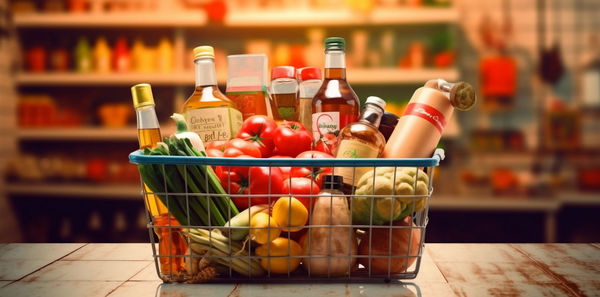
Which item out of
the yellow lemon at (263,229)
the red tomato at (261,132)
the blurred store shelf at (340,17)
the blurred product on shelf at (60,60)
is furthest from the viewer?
the blurred product on shelf at (60,60)

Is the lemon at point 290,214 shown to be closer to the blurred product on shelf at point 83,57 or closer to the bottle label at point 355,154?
the bottle label at point 355,154

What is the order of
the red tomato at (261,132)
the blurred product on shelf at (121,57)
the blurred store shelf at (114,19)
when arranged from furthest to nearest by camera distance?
the blurred product on shelf at (121,57), the blurred store shelf at (114,19), the red tomato at (261,132)

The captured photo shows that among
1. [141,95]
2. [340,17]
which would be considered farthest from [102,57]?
[141,95]

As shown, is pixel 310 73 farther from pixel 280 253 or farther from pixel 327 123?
pixel 280 253

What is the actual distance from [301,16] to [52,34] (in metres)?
1.65

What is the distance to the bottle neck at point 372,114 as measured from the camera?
0.86 m

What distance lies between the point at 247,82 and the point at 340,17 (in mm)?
1975

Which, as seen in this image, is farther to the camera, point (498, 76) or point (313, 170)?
point (498, 76)

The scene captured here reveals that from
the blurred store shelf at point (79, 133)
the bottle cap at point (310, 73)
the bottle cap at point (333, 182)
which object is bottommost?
the blurred store shelf at point (79, 133)

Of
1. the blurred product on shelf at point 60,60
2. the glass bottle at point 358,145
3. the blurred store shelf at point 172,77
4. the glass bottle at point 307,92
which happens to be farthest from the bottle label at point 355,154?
the blurred product on shelf at point 60,60

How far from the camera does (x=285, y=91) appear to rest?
1061 millimetres

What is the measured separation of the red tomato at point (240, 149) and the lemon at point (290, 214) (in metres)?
0.14

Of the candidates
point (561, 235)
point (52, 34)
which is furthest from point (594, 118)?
point (52, 34)

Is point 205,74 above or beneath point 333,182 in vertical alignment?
above
